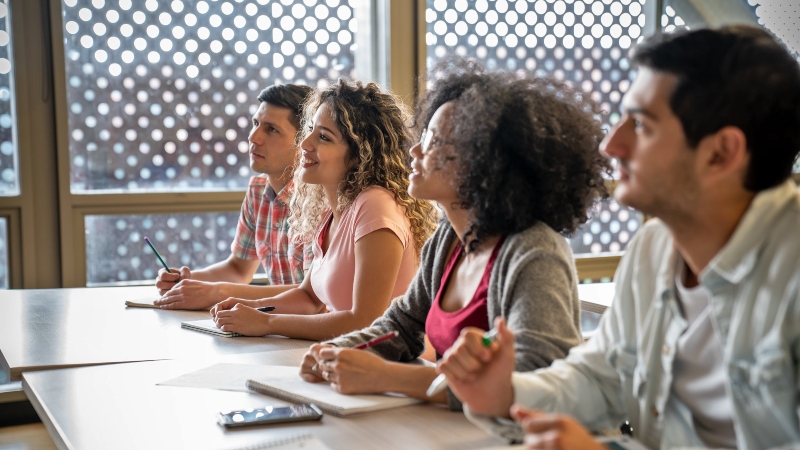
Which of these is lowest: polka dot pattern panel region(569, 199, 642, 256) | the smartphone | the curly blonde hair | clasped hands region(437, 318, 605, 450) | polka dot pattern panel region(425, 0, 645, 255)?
polka dot pattern panel region(569, 199, 642, 256)

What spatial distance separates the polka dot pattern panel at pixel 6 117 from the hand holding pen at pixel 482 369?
2.63 meters

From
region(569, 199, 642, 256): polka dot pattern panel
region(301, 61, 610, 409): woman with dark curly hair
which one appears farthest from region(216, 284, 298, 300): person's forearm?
region(569, 199, 642, 256): polka dot pattern panel

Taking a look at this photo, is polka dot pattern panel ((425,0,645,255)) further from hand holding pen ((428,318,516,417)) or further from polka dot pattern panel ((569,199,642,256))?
hand holding pen ((428,318,516,417))

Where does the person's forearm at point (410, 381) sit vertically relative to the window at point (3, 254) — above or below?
above

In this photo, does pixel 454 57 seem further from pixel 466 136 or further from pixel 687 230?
pixel 687 230

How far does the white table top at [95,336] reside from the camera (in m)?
1.85

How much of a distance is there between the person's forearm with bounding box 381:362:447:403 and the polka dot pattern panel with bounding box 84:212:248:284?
2.32m

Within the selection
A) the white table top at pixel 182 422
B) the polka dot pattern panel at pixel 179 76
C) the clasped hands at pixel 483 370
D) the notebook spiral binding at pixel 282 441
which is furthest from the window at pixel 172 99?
the clasped hands at pixel 483 370

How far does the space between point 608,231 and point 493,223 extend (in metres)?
2.86

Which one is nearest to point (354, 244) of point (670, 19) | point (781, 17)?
point (670, 19)

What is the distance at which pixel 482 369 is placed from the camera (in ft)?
4.08

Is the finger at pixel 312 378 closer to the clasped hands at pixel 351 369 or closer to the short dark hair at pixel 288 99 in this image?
the clasped hands at pixel 351 369

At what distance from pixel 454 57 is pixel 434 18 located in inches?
82.2

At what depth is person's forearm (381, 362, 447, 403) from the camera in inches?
57.6
